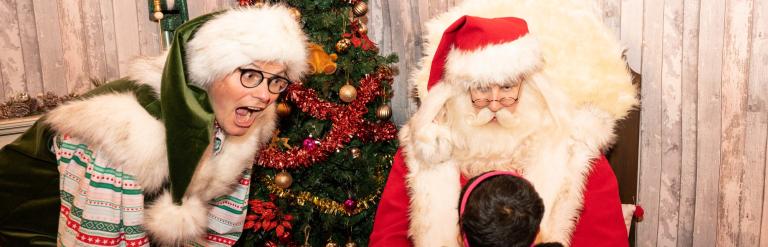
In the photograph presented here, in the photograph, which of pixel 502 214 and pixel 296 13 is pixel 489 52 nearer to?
pixel 502 214

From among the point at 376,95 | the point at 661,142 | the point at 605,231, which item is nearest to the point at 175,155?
the point at 376,95

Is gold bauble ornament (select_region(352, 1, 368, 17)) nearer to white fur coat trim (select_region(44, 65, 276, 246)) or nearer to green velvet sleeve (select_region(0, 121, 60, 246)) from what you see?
white fur coat trim (select_region(44, 65, 276, 246))

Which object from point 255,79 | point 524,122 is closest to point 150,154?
point 255,79

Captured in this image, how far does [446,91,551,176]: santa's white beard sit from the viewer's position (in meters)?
2.04

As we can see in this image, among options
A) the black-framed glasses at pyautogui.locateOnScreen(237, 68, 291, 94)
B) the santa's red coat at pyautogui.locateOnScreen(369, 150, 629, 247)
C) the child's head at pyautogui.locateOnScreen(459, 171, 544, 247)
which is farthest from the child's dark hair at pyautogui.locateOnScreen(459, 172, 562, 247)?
the black-framed glasses at pyautogui.locateOnScreen(237, 68, 291, 94)

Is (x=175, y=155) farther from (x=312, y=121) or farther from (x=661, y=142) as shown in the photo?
(x=661, y=142)

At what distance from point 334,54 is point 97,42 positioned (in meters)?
1.70

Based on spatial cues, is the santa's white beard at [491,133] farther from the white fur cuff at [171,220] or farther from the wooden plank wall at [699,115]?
the white fur cuff at [171,220]

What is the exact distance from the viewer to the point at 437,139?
82.5 inches

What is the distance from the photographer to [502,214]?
134 cm

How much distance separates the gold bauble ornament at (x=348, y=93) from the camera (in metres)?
2.58

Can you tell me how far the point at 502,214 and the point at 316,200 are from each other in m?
1.53

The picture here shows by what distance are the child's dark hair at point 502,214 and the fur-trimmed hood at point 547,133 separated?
0.63 m

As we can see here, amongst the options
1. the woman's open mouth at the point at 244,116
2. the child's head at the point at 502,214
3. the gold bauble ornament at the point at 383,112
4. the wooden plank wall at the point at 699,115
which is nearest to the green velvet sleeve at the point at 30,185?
the woman's open mouth at the point at 244,116
